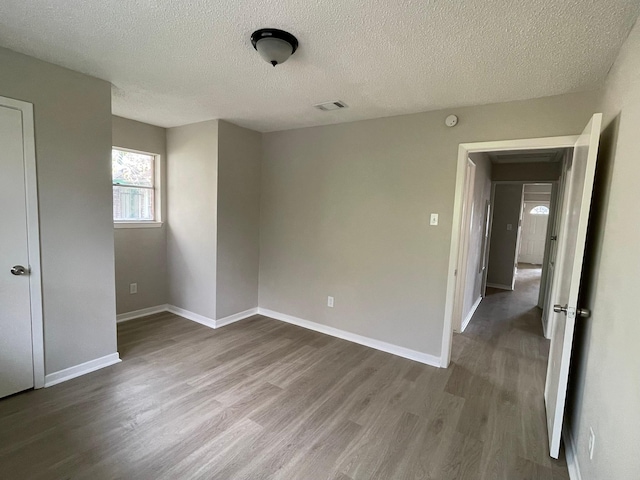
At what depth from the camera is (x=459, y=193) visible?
2.90 meters

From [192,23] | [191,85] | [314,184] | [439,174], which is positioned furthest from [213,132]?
[439,174]

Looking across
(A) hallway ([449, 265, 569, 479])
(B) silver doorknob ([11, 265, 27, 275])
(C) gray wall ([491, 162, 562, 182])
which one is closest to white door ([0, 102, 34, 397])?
(B) silver doorknob ([11, 265, 27, 275])

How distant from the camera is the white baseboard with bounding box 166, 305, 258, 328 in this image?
3.88 m

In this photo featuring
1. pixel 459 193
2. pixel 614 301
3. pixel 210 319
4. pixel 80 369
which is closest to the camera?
pixel 614 301

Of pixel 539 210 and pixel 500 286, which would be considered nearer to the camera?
pixel 500 286

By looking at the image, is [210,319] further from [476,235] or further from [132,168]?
[476,235]

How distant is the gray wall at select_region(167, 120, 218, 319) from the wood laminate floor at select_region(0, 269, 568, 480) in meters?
0.71

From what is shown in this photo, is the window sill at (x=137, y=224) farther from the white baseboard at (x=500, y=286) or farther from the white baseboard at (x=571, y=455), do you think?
the white baseboard at (x=500, y=286)

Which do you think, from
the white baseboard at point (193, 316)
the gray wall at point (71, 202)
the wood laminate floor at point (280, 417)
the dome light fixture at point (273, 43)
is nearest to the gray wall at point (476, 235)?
the wood laminate floor at point (280, 417)

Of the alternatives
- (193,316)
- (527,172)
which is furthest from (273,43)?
(527,172)

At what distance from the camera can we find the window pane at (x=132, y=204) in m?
3.82

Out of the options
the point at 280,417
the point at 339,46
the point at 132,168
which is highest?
the point at 339,46

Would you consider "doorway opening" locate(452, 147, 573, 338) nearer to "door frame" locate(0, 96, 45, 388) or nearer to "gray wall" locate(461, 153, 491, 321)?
"gray wall" locate(461, 153, 491, 321)

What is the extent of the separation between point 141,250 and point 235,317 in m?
1.45
